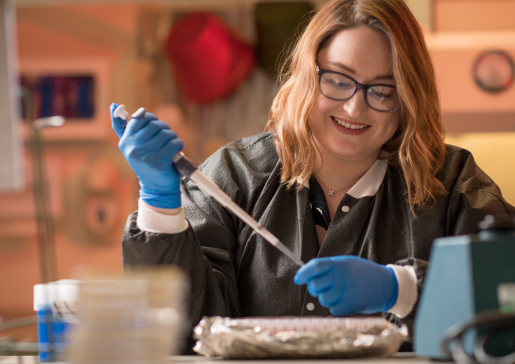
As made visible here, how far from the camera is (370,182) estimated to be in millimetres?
1483

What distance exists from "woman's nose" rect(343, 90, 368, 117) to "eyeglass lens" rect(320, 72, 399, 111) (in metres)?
0.01

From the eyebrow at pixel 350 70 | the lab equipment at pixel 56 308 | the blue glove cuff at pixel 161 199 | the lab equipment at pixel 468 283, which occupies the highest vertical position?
the eyebrow at pixel 350 70

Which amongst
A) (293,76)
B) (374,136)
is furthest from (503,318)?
(293,76)

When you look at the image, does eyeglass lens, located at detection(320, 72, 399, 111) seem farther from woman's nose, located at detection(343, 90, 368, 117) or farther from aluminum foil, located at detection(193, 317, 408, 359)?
aluminum foil, located at detection(193, 317, 408, 359)

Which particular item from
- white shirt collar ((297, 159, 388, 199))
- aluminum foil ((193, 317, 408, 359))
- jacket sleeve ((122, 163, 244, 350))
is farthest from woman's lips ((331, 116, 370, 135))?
aluminum foil ((193, 317, 408, 359))

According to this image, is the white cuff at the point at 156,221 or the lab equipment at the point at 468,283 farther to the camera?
the white cuff at the point at 156,221

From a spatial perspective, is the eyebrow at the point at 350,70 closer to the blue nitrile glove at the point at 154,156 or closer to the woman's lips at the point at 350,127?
the woman's lips at the point at 350,127

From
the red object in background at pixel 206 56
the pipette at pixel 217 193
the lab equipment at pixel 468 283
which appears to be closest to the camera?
the lab equipment at pixel 468 283

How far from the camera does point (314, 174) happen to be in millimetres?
1523

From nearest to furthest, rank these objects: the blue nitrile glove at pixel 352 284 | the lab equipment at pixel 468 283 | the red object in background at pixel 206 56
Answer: the lab equipment at pixel 468 283
the blue nitrile glove at pixel 352 284
the red object in background at pixel 206 56

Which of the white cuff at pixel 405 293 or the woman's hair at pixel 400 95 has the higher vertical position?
the woman's hair at pixel 400 95

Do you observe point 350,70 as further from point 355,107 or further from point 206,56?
point 206,56

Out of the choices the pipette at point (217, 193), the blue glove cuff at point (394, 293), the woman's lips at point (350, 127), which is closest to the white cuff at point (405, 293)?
the blue glove cuff at point (394, 293)

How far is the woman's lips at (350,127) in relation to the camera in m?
1.44
